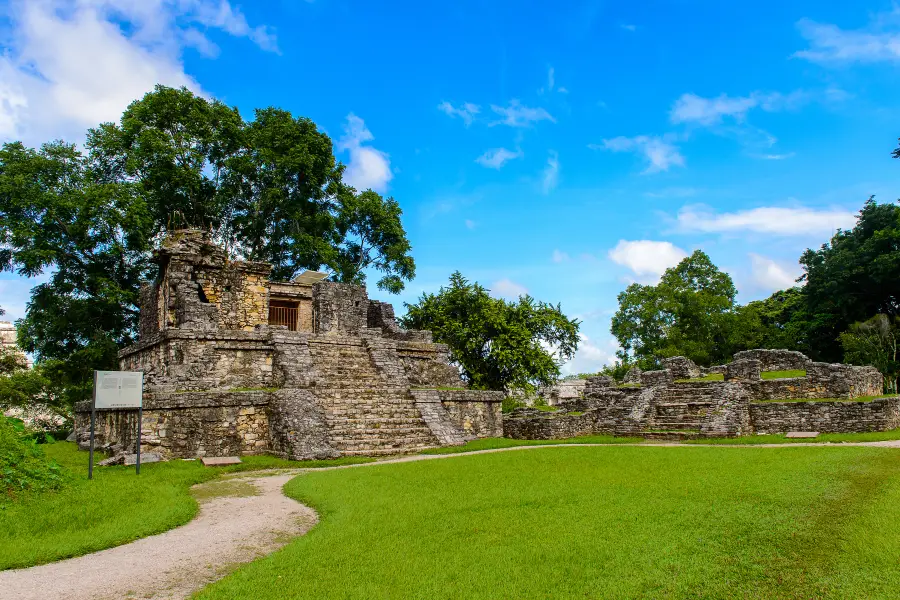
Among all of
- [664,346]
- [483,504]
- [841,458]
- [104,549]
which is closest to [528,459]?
[483,504]

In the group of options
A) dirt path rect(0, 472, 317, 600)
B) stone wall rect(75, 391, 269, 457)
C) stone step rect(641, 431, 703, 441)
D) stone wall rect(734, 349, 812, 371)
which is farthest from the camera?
stone wall rect(734, 349, 812, 371)

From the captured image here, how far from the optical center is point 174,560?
5.51 meters

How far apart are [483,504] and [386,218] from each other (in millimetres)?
26249

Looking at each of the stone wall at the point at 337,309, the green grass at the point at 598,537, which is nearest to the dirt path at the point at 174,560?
the green grass at the point at 598,537

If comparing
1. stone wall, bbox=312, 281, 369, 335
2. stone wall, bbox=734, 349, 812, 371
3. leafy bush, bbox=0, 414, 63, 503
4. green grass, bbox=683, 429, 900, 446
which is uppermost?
stone wall, bbox=312, 281, 369, 335

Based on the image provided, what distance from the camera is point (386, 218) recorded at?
32.2m

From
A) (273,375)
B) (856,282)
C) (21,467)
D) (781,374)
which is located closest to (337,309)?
(273,375)

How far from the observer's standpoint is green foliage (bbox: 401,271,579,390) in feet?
79.9

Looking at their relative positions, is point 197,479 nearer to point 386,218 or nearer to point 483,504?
point 483,504

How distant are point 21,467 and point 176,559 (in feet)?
14.6

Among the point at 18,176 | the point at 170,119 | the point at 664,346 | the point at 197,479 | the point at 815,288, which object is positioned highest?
the point at 170,119

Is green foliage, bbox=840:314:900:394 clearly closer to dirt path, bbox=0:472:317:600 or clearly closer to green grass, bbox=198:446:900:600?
green grass, bbox=198:446:900:600

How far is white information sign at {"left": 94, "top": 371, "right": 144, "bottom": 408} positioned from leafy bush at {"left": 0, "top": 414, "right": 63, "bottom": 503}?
4.04ft

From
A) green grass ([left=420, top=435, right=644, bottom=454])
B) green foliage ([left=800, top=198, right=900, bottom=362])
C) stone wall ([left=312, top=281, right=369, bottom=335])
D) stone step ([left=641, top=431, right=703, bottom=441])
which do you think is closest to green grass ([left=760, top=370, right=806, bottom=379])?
stone step ([left=641, top=431, right=703, bottom=441])
